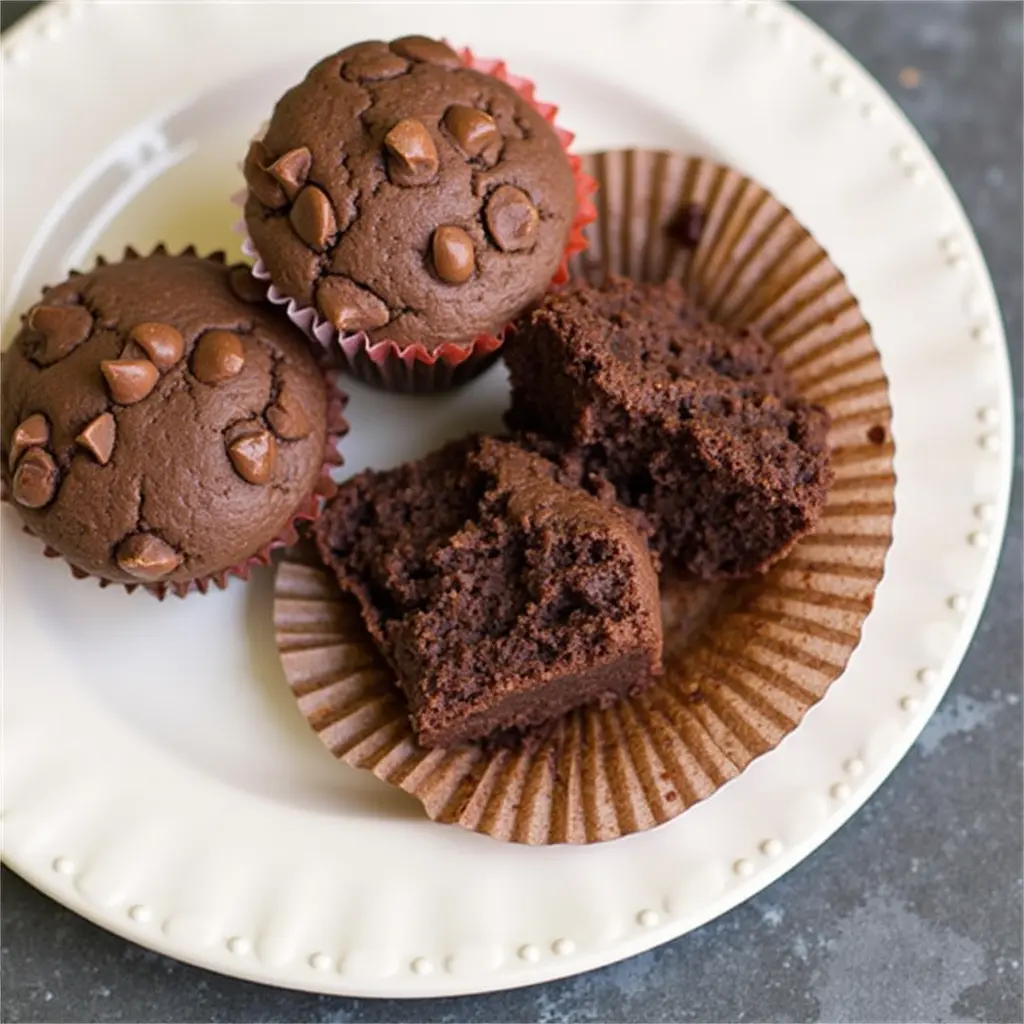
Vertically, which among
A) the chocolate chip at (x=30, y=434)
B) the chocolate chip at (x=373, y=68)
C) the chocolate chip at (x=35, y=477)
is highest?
the chocolate chip at (x=373, y=68)

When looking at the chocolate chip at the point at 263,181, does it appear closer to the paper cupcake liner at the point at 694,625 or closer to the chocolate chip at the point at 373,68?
the chocolate chip at the point at 373,68

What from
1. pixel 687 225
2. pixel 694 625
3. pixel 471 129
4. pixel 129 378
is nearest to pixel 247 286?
pixel 129 378

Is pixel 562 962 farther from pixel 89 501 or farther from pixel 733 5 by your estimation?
pixel 733 5

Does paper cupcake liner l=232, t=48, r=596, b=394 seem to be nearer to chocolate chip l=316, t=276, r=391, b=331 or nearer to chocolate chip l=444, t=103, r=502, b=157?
chocolate chip l=316, t=276, r=391, b=331

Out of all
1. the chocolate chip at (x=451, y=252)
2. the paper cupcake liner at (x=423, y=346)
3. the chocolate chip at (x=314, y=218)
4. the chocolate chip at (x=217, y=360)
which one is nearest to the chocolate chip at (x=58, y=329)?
the chocolate chip at (x=217, y=360)

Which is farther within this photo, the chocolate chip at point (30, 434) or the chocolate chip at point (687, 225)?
the chocolate chip at point (687, 225)

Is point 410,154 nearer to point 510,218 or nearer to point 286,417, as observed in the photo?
point 510,218
